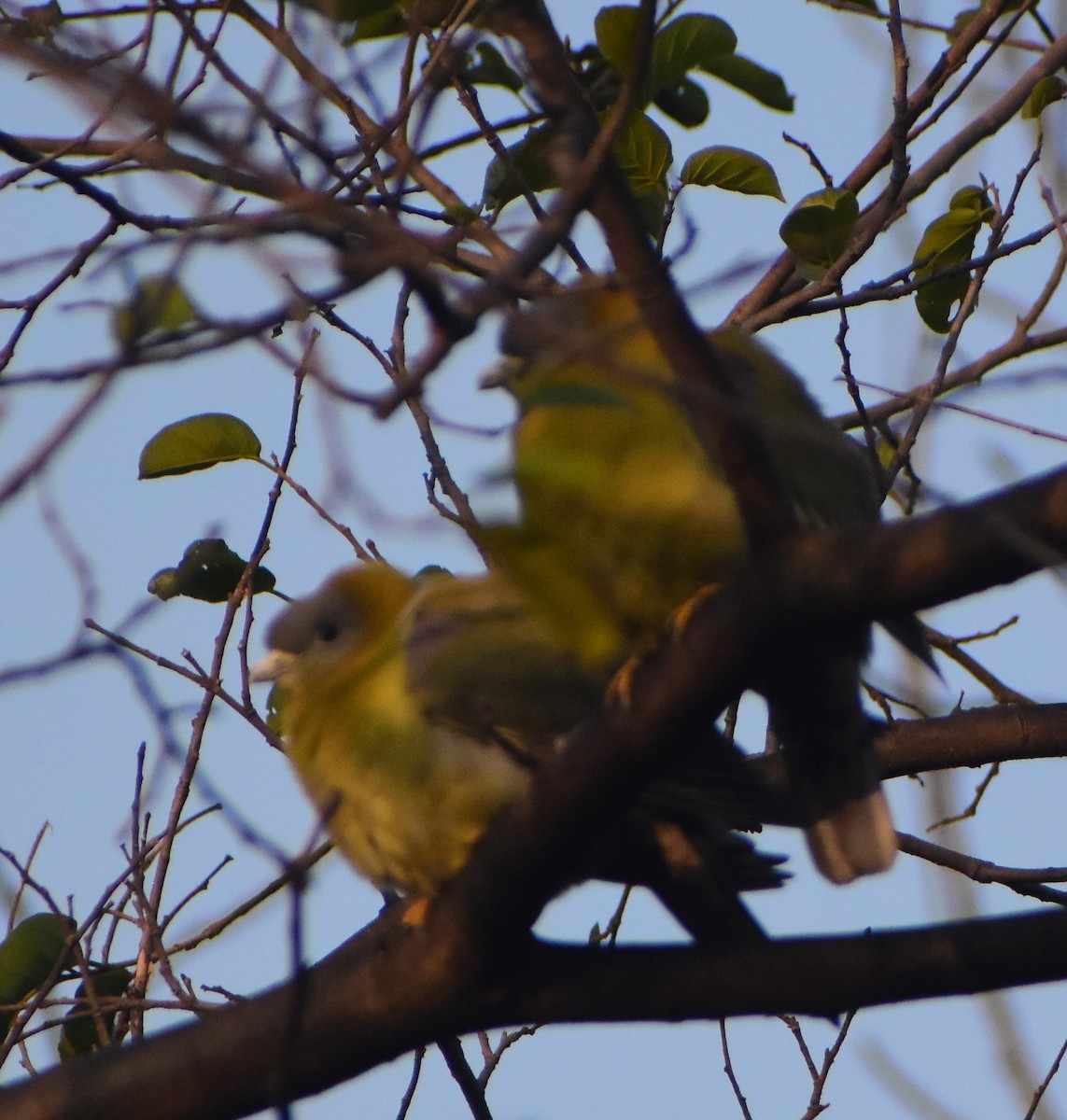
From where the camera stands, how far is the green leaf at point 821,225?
3537mm

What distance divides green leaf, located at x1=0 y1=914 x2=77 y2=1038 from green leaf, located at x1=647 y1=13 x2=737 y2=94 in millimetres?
2190

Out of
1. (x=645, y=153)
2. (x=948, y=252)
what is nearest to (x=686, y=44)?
(x=645, y=153)

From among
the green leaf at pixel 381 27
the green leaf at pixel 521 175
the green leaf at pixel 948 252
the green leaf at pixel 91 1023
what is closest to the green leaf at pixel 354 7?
the green leaf at pixel 381 27

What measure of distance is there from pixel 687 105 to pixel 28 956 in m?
2.47

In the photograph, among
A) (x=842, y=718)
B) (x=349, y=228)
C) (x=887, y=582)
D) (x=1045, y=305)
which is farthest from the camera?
(x=1045, y=305)

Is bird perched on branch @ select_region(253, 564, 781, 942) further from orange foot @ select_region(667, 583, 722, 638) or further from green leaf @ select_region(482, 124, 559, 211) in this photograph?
green leaf @ select_region(482, 124, 559, 211)

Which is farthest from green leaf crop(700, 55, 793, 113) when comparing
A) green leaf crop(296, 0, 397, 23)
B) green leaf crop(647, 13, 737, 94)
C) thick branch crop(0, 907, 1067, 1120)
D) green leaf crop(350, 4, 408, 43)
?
thick branch crop(0, 907, 1067, 1120)

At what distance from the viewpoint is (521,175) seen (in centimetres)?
350

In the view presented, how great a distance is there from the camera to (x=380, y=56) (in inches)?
99.3

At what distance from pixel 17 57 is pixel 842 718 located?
6.31 ft

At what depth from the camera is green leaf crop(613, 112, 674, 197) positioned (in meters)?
3.56

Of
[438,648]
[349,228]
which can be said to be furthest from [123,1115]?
[349,228]

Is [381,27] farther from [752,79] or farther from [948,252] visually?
[948,252]

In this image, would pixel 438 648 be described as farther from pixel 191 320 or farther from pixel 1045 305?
pixel 1045 305
